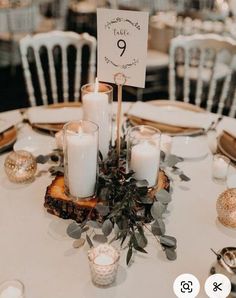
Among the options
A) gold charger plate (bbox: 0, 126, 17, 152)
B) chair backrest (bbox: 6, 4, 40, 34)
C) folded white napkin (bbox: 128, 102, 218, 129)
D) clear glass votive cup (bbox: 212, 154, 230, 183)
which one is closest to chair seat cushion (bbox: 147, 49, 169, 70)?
chair backrest (bbox: 6, 4, 40, 34)

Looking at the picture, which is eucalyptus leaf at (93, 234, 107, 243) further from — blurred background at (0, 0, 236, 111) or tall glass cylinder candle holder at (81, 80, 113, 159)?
blurred background at (0, 0, 236, 111)

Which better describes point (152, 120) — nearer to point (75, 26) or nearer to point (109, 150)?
point (109, 150)

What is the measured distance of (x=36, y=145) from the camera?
1468 mm

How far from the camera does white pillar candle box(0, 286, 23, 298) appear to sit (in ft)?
2.79

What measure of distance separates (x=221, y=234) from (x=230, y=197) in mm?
95

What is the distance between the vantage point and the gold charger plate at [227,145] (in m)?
1.40

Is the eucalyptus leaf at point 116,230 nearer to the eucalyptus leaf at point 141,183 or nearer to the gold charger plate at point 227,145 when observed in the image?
the eucalyptus leaf at point 141,183

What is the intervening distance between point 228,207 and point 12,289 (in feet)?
1.79

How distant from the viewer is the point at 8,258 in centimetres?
99

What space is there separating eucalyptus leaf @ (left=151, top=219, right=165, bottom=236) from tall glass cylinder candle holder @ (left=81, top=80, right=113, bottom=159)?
29cm

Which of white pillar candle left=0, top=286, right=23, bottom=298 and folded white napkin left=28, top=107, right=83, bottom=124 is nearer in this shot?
white pillar candle left=0, top=286, right=23, bottom=298

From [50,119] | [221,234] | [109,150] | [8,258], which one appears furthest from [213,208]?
[50,119]

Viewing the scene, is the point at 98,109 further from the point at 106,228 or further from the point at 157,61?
the point at 157,61

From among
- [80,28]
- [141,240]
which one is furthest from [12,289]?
[80,28]
